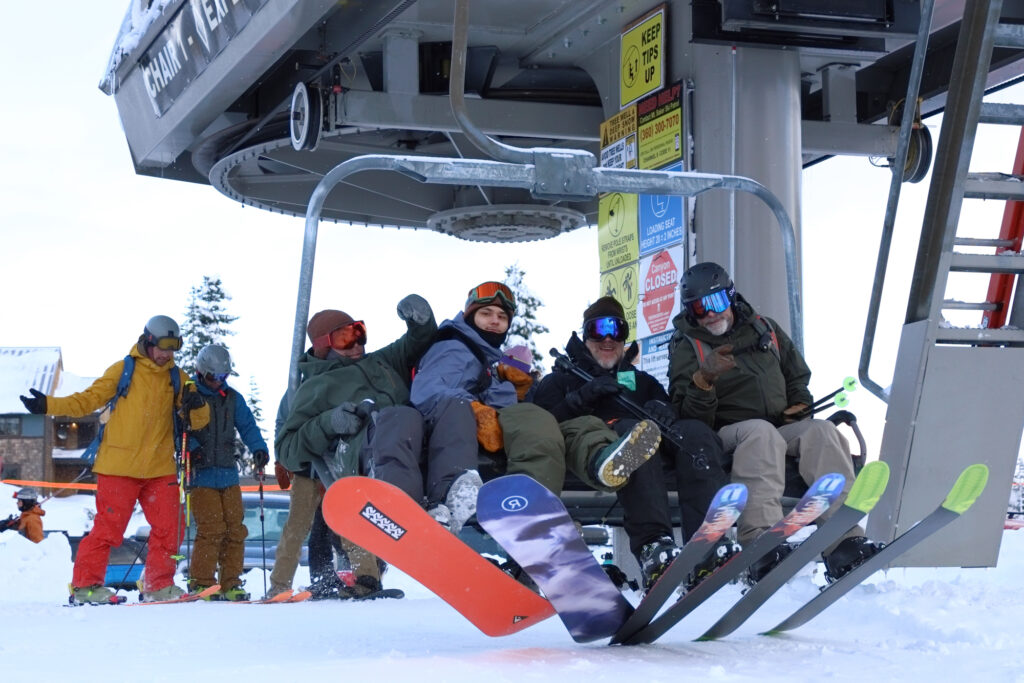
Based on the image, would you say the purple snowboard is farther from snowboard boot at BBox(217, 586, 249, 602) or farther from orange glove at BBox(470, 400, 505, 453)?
snowboard boot at BBox(217, 586, 249, 602)

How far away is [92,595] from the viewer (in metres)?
7.54

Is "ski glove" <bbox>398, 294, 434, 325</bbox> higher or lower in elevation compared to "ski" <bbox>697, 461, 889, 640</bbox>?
higher

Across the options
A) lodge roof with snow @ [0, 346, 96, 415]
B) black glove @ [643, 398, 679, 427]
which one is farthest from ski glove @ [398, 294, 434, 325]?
lodge roof with snow @ [0, 346, 96, 415]

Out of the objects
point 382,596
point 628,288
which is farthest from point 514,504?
point 628,288

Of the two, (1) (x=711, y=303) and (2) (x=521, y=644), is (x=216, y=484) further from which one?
(2) (x=521, y=644)

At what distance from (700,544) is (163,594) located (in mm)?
5037

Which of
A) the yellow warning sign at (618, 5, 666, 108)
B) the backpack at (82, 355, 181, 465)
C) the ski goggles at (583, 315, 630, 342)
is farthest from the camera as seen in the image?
the yellow warning sign at (618, 5, 666, 108)

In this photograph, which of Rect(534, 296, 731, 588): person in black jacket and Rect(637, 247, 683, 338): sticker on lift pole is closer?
Rect(534, 296, 731, 588): person in black jacket

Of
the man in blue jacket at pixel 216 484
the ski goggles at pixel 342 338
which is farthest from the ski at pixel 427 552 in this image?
the man in blue jacket at pixel 216 484

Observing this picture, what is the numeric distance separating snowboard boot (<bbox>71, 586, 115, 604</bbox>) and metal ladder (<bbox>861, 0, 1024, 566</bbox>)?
4.48 metres

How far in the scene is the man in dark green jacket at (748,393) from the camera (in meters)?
4.89

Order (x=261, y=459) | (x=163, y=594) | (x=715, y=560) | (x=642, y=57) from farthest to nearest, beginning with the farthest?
(x=642, y=57) < (x=261, y=459) < (x=163, y=594) < (x=715, y=560)

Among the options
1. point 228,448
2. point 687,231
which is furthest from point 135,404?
point 687,231

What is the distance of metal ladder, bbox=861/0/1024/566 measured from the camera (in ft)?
17.0
